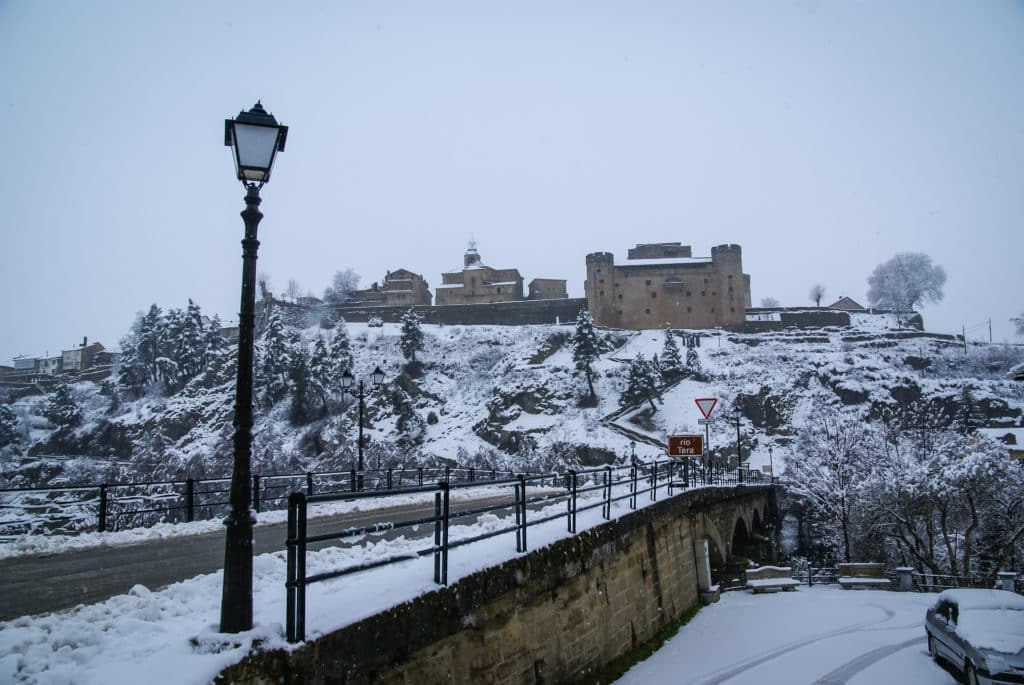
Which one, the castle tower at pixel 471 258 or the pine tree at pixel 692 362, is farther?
the castle tower at pixel 471 258

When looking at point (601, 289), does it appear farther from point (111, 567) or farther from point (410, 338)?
point (111, 567)

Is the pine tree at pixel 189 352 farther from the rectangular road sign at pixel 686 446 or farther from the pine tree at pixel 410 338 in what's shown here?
the rectangular road sign at pixel 686 446

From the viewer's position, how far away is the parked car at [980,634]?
9383 mm

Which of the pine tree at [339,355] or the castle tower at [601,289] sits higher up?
the castle tower at [601,289]

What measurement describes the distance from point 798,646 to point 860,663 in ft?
4.80

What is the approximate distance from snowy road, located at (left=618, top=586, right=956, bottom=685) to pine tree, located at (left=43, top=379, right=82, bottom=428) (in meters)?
60.8

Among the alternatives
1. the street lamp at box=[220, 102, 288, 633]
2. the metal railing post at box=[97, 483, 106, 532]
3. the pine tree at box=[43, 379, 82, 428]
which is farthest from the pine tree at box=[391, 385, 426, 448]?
the street lamp at box=[220, 102, 288, 633]

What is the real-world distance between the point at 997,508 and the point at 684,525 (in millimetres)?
22493

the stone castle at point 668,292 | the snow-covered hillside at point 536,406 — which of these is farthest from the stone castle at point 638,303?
the snow-covered hillside at point 536,406

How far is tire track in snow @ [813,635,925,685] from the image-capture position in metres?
11.1

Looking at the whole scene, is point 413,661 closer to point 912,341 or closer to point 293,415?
point 293,415

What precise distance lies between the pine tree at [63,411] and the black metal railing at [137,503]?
1991 cm

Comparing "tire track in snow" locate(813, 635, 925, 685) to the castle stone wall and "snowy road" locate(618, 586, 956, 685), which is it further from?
the castle stone wall

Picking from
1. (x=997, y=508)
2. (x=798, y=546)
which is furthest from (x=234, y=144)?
(x=798, y=546)
